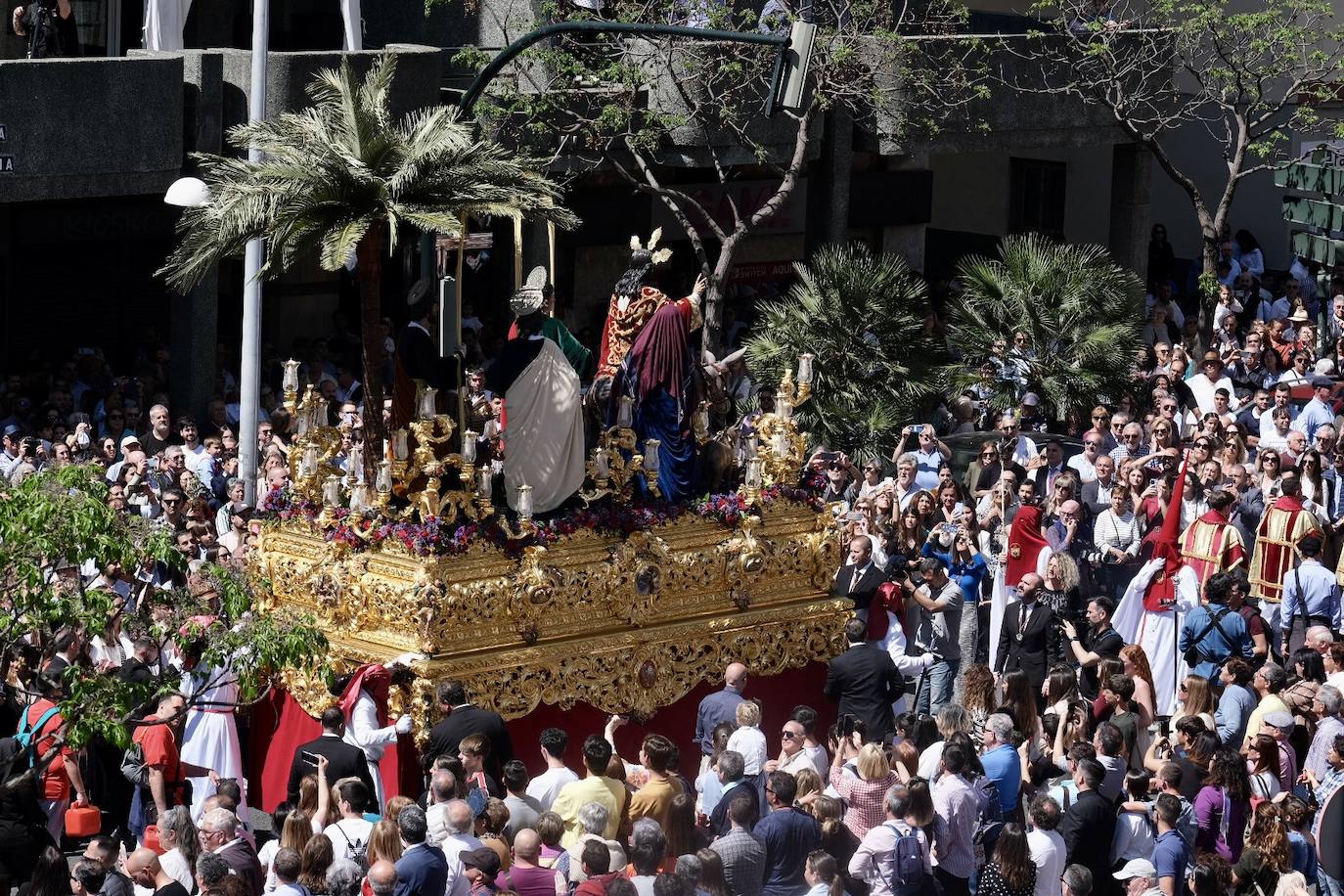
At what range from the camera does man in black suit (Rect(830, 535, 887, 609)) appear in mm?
17109

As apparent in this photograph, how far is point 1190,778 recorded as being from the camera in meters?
13.7

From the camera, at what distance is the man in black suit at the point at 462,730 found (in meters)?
14.4

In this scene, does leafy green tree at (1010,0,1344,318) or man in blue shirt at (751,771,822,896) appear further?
leafy green tree at (1010,0,1344,318)

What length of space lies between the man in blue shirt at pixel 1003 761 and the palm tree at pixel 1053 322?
34.8 ft

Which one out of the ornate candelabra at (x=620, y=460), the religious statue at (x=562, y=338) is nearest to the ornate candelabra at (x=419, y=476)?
the ornate candelabra at (x=620, y=460)

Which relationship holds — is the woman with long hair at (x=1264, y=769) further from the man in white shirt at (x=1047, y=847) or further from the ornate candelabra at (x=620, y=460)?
the ornate candelabra at (x=620, y=460)

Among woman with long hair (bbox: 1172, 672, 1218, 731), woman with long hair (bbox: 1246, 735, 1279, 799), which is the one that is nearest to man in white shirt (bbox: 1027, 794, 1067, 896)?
woman with long hair (bbox: 1246, 735, 1279, 799)

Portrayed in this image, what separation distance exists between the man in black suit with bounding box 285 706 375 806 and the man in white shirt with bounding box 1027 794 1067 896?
369cm

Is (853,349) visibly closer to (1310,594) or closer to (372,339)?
(1310,594)

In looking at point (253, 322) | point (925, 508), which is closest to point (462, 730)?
point (925, 508)

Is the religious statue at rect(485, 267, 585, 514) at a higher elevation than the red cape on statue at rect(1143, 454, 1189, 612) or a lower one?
higher

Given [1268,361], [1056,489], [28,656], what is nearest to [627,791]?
[28,656]

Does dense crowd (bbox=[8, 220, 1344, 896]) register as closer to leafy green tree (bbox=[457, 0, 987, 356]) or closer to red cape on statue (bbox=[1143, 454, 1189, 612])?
red cape on statue (bbox=[1143, 454, 1189, 612])

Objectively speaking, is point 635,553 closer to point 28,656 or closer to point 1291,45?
point 28,656
